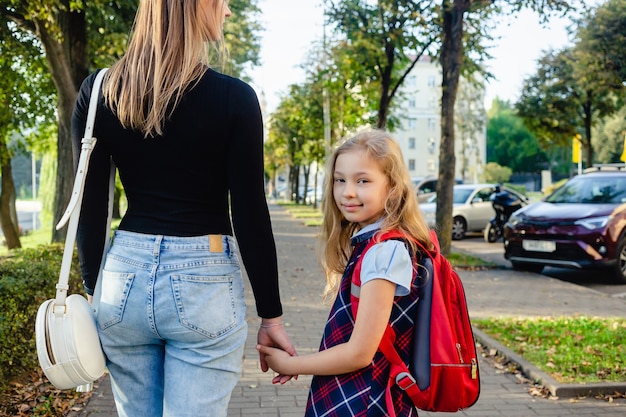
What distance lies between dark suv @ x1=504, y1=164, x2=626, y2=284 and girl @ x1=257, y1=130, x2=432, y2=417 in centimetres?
932

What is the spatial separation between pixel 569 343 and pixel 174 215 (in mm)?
5351

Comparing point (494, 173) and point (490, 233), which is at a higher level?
point (494, 173)

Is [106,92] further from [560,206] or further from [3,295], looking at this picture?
[560,206]

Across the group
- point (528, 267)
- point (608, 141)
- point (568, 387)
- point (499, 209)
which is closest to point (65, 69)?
point (528, 267)

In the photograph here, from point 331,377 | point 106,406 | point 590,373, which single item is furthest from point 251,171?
point 590,373

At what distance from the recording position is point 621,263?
1099 centimetres

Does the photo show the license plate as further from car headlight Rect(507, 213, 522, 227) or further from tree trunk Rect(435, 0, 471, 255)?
tree trunk Rect(435, 0, 471, 255)

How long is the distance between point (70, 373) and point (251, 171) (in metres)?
0.76

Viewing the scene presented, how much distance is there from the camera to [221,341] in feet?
6.63

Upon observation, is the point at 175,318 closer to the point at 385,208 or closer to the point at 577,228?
the point at 385,208

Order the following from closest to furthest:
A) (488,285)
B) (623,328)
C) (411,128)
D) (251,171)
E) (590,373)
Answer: (251,171), (590,373), (623,328), (488,285), (411,128)

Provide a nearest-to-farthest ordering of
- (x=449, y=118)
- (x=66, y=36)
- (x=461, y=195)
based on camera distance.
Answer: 1. (x=66, y=36)
2. (x=449, y=118)
3. (x=461, y=195)

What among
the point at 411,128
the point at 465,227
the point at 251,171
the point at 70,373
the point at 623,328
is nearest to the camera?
the point at 70,373

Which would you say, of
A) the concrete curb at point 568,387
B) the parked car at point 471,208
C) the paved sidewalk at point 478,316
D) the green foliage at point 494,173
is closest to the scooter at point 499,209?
the parked car at point 471,208
